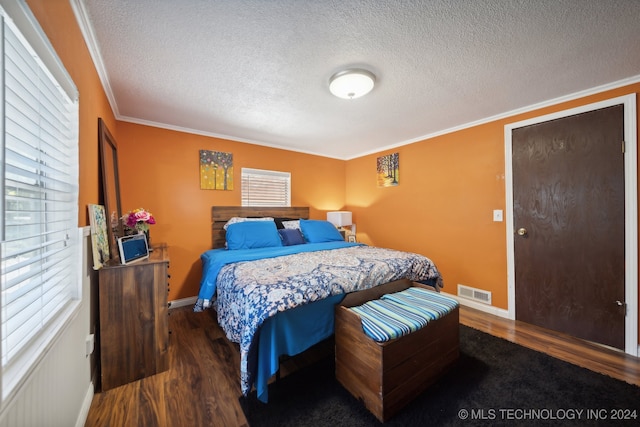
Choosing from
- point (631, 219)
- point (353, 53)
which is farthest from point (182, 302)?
point (631, 219)

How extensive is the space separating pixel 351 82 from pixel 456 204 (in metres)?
2.11

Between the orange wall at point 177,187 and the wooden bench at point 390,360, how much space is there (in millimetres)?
2273

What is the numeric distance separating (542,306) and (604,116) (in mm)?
1814

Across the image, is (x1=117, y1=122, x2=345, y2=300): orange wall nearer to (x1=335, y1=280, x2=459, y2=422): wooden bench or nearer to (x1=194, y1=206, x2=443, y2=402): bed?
(x1=194, y1=206, x2=443, y2=402): bed

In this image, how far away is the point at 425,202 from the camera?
3.37 metres

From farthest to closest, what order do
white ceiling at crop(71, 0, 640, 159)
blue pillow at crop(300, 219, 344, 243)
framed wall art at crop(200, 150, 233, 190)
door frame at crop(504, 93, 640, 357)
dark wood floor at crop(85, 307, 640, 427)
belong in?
1. blue pillow at crop(300, 219, 344, 243)
2. framed wall art at crop(200, 150, 233, 190)
3. door frame at crop(504, 93, 640, 357)
4. dark wood floor at crop(85, 307, 640, 427)
5. white ceiling at crop(71, 0, 640, 159)

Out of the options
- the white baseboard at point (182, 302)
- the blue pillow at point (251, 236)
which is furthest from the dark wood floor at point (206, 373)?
the blue pillow at point (251, 236)

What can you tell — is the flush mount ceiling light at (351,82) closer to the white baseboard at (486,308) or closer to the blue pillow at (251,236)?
the blue pillow at (251,236)

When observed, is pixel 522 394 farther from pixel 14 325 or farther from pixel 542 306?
pixel 14 325

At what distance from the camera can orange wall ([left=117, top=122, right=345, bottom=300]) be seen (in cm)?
274

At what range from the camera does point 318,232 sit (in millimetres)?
3402

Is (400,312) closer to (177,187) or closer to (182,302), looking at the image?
(182,302)

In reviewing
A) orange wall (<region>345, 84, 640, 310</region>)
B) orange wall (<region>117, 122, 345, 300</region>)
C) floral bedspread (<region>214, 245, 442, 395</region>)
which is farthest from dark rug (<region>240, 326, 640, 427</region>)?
orange wall (<region>117, 122, 345, 300</region>)

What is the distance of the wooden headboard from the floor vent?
262cm
